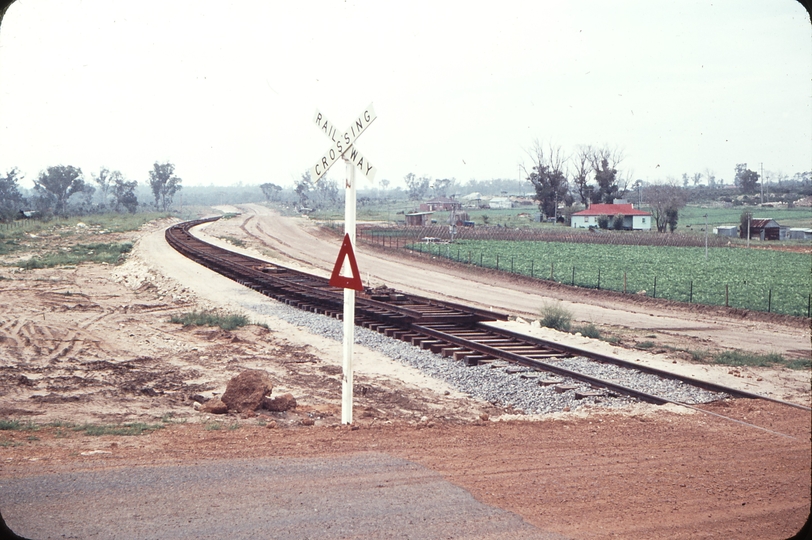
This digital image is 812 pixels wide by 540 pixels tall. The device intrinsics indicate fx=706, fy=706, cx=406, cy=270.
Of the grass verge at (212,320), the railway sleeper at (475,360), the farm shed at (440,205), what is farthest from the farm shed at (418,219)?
the railway sleeper at (475,360)

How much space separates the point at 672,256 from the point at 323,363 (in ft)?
153

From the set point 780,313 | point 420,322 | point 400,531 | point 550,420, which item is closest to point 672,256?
point 780,313

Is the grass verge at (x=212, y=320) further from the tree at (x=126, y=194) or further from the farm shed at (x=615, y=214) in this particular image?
the tree at (x=126, y=194)

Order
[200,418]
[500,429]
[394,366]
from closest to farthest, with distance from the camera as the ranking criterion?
[500,429] → [200,418] → [394,366]

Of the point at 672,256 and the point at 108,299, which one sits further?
the point at 672,256

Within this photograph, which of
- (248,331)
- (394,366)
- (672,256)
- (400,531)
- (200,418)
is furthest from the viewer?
(672,256)

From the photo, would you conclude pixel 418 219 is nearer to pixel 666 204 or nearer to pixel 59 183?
pixel 666 204

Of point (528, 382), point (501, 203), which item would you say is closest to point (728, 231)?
point (528, 382)

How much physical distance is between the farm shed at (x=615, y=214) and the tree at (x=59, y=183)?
8183cm

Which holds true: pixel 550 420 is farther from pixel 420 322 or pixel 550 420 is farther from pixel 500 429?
pixel 420 322

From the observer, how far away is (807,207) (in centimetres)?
10238

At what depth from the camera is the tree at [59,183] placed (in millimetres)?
116688

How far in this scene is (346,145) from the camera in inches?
320

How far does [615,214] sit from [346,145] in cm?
9167
